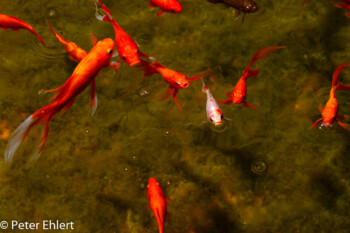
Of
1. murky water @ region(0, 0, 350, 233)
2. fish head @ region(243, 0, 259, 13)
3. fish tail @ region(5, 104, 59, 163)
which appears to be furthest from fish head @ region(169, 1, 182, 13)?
fish tail @ region(5, 104, 59, 163)

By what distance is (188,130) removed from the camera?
3455mm

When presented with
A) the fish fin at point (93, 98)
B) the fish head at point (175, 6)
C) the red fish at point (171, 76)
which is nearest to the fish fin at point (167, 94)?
the red fish at point (171, 76)

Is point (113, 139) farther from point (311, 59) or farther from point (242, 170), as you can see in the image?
point (311, 59)

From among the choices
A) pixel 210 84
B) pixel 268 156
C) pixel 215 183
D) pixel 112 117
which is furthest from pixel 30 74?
pixel 268 156

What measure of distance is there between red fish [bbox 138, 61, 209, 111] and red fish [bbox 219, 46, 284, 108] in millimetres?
476

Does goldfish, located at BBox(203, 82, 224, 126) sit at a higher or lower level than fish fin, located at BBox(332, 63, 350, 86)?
lower

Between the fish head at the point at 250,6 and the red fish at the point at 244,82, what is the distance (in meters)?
0.54

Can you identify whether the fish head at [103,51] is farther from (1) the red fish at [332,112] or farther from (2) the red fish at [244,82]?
(1) the red fish at [332,112]

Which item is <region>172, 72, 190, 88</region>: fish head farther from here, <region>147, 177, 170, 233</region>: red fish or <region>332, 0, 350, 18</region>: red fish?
<region>332, 0, 350, 18</region>: red fish

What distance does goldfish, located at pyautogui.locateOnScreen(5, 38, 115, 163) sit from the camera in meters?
2.60

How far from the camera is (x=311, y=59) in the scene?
3.67m

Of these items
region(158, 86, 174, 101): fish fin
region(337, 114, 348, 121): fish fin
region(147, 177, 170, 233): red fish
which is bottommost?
region(147, 177, 170, 233): red fish

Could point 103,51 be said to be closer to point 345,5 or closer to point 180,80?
point 180,80

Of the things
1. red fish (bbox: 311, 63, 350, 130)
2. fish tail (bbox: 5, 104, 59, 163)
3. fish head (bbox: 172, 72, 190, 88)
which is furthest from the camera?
fish head (bbox: 172, 72, 190, 88)
